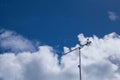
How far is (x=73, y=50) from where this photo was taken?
261ft

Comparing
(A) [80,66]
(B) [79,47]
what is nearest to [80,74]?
(A) [80,66]

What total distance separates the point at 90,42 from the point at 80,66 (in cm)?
581

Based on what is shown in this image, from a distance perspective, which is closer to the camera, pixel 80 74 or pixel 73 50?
pixel 80 74

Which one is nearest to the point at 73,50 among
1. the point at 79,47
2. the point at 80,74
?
the point at 79,47

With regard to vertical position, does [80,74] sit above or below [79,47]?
below

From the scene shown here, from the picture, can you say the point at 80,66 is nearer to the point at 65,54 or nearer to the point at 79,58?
the point at 79,58

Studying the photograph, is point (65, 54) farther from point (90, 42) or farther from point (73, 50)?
point (90, 42)

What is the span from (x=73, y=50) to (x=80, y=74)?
785 centimetres

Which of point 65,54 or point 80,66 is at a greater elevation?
point 65,54

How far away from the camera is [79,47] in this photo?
3046 inches

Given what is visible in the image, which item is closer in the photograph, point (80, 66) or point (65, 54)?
point (80, 66)

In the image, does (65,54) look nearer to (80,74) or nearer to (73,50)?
(73,50)

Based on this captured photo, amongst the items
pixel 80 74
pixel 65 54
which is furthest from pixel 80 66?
pixel 65 54

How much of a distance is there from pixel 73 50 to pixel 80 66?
620 cm
